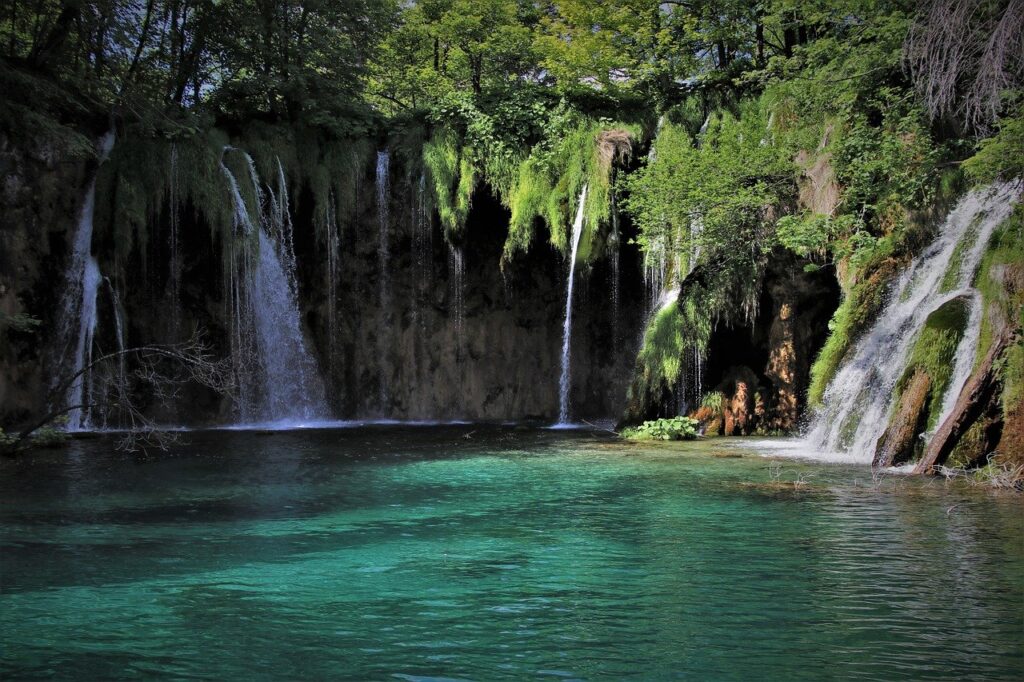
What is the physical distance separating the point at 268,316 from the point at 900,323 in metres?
13.4

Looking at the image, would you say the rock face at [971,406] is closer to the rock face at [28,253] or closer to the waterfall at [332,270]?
the waterfall at [332,270]

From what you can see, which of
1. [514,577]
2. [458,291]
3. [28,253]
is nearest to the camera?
[514,577]

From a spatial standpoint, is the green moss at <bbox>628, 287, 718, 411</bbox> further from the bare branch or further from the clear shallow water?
the bare branch

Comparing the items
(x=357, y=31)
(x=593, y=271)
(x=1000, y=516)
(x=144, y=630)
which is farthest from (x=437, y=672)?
(x=357, y=31)

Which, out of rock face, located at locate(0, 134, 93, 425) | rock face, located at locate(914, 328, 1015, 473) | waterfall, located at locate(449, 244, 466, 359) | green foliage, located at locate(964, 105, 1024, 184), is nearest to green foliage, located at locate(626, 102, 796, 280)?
green foliage, located at locate(964, 105, 1024, 184)

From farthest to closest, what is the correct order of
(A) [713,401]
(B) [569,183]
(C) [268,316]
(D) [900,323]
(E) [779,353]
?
(C) [268,316] → (B) [569,183] → (A) [713,401] → (E) [779,353] → (D) [900,323]

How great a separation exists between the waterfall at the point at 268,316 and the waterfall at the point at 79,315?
9.32ft

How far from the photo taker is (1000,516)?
782 cm

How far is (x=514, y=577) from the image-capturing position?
612 cm

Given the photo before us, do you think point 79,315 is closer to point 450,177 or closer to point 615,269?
point 450,177

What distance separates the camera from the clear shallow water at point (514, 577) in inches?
177

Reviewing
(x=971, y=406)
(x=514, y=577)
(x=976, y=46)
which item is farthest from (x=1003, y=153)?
(x=514, y=577)

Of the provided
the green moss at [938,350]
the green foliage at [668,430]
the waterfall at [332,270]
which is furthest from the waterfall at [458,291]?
the green moss at [938,350]

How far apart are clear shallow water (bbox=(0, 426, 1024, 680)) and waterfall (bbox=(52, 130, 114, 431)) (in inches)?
334
